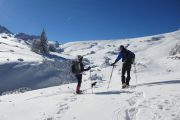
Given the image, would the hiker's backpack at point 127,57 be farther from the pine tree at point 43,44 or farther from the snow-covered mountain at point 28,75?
the pine tree at point 43,44

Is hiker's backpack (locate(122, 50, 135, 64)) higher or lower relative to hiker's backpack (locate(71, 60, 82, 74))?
higher

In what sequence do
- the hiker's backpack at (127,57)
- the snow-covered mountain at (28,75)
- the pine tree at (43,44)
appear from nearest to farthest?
1. the hiker's backpack at (127,57)
2. the snow-covered mountain at (28,75)
3. the pine tree at (43,44)

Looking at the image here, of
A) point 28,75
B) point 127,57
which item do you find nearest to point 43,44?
point 28,75

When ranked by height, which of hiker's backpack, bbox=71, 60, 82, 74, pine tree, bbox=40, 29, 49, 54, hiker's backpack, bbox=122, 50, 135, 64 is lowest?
hiker's backpack, bbox=71, 60, 82, 74

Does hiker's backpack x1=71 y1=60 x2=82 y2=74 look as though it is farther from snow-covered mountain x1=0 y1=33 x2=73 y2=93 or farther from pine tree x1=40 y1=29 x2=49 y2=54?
pine tree x1=40 y1=29 x2=49 y2=54

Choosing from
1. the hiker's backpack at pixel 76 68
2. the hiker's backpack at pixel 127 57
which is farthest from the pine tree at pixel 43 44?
the hiker's backpack at pixel 76 68

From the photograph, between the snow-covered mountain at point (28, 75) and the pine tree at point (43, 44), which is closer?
the snow-covered mountain at point (28, 75)

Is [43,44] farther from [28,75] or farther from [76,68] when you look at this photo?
[76,68]

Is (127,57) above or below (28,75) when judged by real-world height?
below

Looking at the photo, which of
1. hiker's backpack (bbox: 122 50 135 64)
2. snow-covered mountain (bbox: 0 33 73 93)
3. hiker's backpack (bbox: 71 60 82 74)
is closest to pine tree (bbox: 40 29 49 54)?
snow-covered mountain (bbox: 0 33 73 93)

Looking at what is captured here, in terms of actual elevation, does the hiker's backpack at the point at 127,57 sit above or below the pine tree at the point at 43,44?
below

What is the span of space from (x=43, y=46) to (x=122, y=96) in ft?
285

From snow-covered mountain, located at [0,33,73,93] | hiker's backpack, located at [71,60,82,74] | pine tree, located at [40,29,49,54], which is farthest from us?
pine tree, located at [40,29,49,54]

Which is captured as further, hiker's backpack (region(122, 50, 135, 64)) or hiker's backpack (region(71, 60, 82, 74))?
hiker's backpack (region(122, 50, 135, 64))
